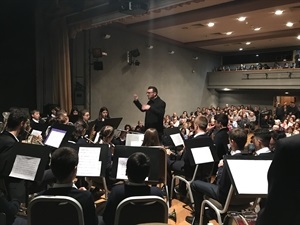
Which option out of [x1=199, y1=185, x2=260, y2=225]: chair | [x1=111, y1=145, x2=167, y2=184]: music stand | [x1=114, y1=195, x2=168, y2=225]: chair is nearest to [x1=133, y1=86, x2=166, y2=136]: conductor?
[x1=111, y1=145, x2=167, y2=184]: music stand

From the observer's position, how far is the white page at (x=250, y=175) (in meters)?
2.21

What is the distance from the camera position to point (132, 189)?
81.7 inches

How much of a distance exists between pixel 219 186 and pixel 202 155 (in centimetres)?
66

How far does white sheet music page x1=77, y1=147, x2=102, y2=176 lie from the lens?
2938 millimetres

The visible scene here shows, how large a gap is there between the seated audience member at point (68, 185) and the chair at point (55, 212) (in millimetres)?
72

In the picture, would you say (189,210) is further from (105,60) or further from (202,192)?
(105,60)

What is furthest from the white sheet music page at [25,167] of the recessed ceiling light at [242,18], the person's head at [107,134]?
the recessed ceiling light at [242,18]

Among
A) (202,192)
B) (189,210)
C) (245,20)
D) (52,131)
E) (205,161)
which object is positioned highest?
(245,20)

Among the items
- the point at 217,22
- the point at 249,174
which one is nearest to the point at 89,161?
the point at 249,174

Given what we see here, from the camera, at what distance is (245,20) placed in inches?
369

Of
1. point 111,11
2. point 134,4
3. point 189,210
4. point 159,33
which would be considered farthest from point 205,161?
point 159,33

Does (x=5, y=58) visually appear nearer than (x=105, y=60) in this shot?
Yes

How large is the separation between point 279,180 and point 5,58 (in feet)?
25.0

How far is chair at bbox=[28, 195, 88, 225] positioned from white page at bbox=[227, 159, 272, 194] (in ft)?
3.91
